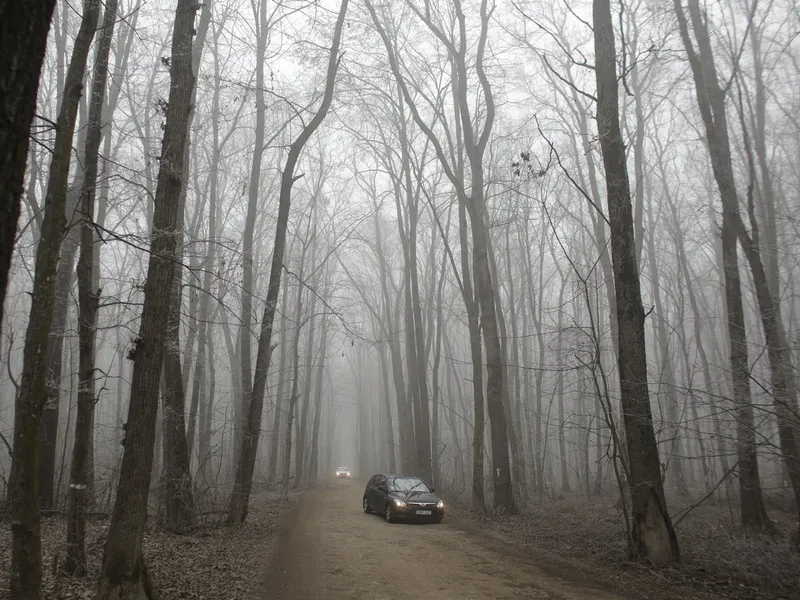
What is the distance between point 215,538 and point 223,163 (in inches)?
607

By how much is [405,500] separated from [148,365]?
31.8 ft

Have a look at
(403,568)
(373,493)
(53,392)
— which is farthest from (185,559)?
(373,493)

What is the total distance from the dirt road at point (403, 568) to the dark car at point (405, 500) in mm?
1071

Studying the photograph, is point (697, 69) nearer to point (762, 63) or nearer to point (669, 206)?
point (762, 63)

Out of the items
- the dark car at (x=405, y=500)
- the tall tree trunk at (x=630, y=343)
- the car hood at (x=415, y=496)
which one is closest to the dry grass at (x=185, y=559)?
the dark car at (x=405, y=500)

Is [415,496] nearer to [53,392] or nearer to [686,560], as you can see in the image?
[686,560]

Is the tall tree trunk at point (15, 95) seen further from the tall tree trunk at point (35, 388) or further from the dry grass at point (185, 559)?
the dry grass at point (185, 559)

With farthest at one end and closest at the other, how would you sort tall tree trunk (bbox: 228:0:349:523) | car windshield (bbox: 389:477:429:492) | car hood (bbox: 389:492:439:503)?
car windshield (bbox: 389:477:429:492)
car hood (bbox: 389:492:439:503)
tall tree trunk (bbox: 228:0:349:523)

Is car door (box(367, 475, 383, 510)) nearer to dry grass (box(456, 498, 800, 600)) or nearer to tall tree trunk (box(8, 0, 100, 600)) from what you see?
dry grass (box(456, 498, 800, 600))

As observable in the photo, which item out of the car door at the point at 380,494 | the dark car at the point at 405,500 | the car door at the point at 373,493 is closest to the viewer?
the dark car at the point at 405,500

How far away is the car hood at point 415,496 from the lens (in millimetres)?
13844

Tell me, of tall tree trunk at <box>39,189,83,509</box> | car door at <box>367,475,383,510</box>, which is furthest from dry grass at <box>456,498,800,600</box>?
tall tree trunk at <box>39,189,83,509</box>

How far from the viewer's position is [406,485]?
15.0 m

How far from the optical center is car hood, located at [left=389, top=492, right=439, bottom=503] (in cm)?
1384
